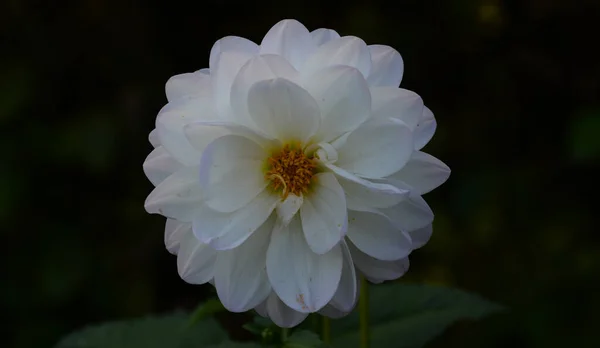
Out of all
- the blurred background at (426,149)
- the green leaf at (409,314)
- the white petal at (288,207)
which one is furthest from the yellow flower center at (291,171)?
A: the blurred background at (426,149)

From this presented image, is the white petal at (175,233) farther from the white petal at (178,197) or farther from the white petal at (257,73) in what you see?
the white petal at (257,73)

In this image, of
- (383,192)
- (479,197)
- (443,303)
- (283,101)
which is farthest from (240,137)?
(479,197)

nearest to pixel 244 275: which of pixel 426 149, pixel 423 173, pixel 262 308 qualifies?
pixel 262 308

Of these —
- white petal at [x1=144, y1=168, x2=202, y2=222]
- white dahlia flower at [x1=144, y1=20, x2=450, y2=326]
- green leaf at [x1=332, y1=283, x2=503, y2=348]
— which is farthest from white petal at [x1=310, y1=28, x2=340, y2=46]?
green leaf at [x1=332, y1=283, x2=503, y2=348]

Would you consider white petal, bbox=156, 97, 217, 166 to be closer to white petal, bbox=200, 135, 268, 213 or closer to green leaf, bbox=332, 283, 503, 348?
white petal, bbox=200, 135, 268, 213

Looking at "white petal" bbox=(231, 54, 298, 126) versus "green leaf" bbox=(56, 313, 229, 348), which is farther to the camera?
"green leaf" bbox=(56, 313, 229, 348)

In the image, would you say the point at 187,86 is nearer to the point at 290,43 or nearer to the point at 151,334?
the point at 290,43
